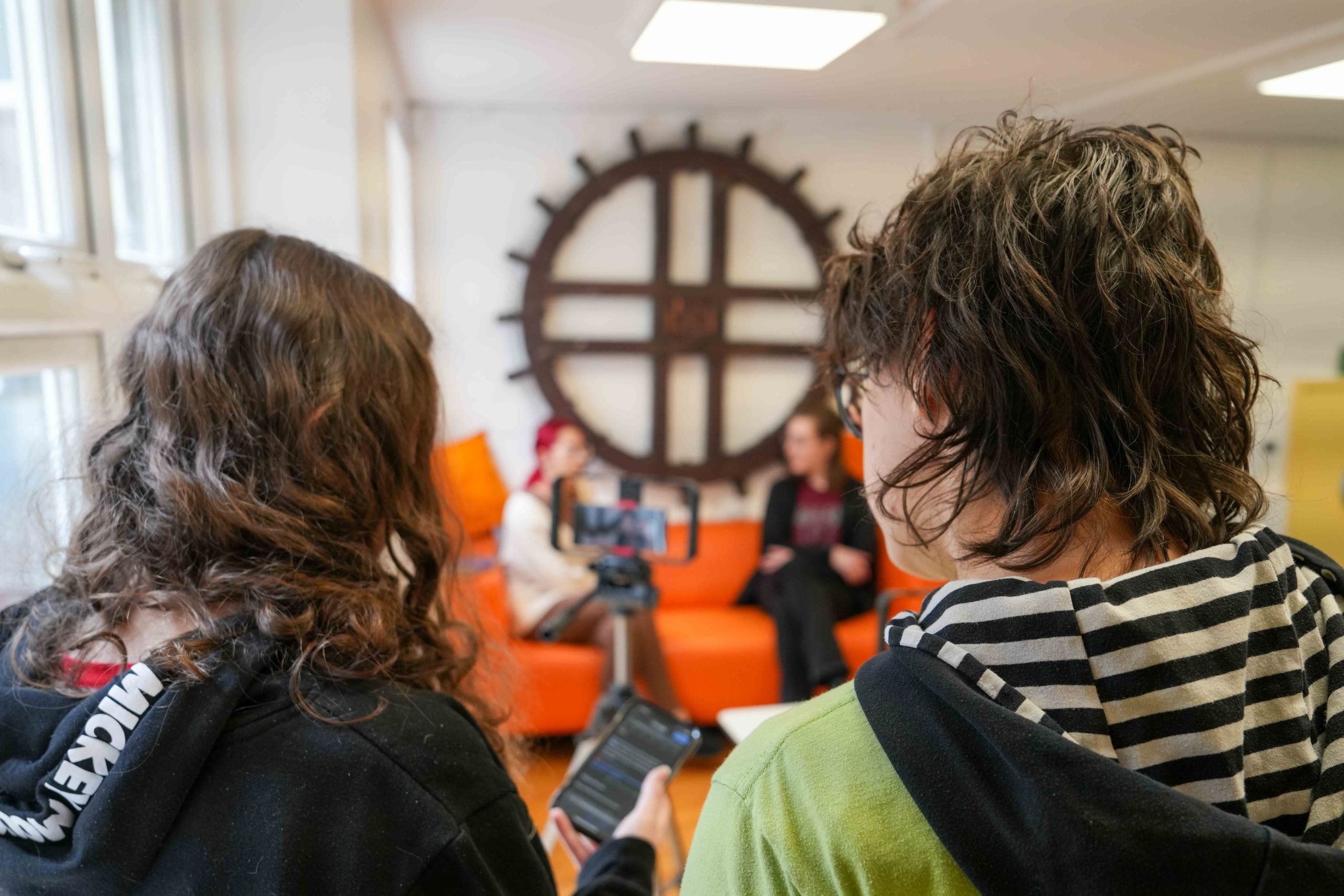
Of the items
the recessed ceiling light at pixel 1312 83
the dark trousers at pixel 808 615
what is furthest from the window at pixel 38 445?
the recessed ceiling light at pixel 1312 83

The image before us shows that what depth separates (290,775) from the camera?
0.62 m

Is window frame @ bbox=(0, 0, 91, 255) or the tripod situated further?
the tripod

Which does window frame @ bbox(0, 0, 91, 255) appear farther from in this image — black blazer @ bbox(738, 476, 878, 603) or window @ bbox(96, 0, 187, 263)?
black blazer @ bbox(738, 476, 878, 603)

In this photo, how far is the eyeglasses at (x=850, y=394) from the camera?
64cm

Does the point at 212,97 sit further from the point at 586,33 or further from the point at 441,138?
the point at 441,138

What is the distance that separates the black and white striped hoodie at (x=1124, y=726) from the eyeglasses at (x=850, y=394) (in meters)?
0.19

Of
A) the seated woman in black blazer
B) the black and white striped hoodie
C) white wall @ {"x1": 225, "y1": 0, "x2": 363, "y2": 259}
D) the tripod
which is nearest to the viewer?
the black and white striped hoodie

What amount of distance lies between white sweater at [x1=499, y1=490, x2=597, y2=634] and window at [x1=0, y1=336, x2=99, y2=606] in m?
1.69

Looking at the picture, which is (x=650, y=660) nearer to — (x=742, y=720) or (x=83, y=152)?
(x=742, y=720)

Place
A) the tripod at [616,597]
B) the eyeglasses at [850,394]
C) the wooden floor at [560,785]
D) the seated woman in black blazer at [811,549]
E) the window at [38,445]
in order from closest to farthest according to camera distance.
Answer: the eyeglasses at [850,394], the window at [38,445], the tripod at [616,597], the wooden floor at [560,785], the seated woman in black blazer at [811,549]

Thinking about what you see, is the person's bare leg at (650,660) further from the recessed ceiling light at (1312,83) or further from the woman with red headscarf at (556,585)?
the recessed ceiling light at (1312,83)

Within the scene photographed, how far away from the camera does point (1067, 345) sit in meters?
0.51

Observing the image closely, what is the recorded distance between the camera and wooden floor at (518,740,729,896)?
7.46 feet

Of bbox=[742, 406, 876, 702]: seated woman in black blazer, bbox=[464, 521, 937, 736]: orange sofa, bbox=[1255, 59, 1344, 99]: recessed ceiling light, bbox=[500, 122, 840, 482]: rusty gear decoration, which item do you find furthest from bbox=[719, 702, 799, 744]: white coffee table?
bbox=[1255, 59, 1344, 99]: recessed ceiling light
